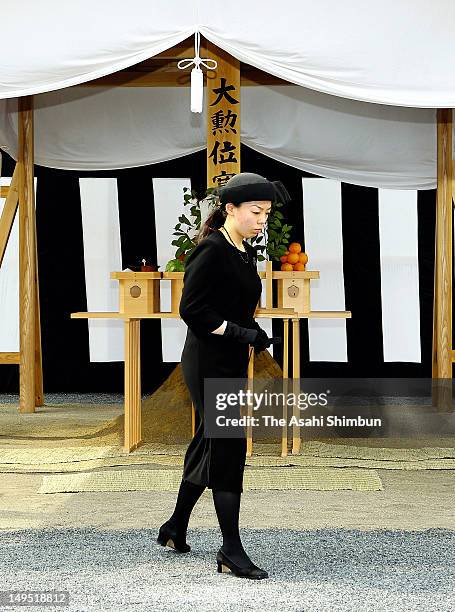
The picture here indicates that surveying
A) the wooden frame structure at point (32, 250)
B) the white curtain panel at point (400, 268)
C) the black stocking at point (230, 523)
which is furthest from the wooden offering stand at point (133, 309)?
the white curtain panel at point (400, 268)

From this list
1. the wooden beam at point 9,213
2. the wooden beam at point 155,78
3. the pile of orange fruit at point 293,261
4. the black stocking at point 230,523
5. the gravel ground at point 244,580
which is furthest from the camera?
the wooden beam at point 9,213

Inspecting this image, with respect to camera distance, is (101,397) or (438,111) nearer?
(438,111)

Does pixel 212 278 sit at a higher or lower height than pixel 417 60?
lower

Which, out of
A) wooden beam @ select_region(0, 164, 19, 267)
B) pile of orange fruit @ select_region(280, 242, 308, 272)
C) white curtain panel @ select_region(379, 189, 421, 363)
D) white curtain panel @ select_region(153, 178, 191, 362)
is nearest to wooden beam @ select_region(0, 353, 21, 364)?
wooden beam @ select_region(0, 164, 19, 267)

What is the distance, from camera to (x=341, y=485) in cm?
455

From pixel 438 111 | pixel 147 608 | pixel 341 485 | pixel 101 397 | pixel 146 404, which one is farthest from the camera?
pixel 101 397

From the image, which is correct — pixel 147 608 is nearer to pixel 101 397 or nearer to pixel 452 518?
pixel 452 518

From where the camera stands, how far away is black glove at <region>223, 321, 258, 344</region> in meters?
3.10

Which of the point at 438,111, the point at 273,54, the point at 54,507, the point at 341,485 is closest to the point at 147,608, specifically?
the point at 54,507

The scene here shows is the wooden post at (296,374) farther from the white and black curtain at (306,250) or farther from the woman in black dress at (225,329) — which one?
the white and black curtain at (306,250)

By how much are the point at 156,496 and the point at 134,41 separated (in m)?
2.06

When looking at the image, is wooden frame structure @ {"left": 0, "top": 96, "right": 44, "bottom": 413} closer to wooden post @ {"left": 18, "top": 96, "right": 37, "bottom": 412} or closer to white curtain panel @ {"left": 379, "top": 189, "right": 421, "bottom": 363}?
wooden post @ {"left": 18, "top": 96, "right": 37, "bottom": 412}

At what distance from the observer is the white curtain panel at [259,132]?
6.89m

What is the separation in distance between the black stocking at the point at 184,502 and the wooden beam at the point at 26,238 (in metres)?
3.76
